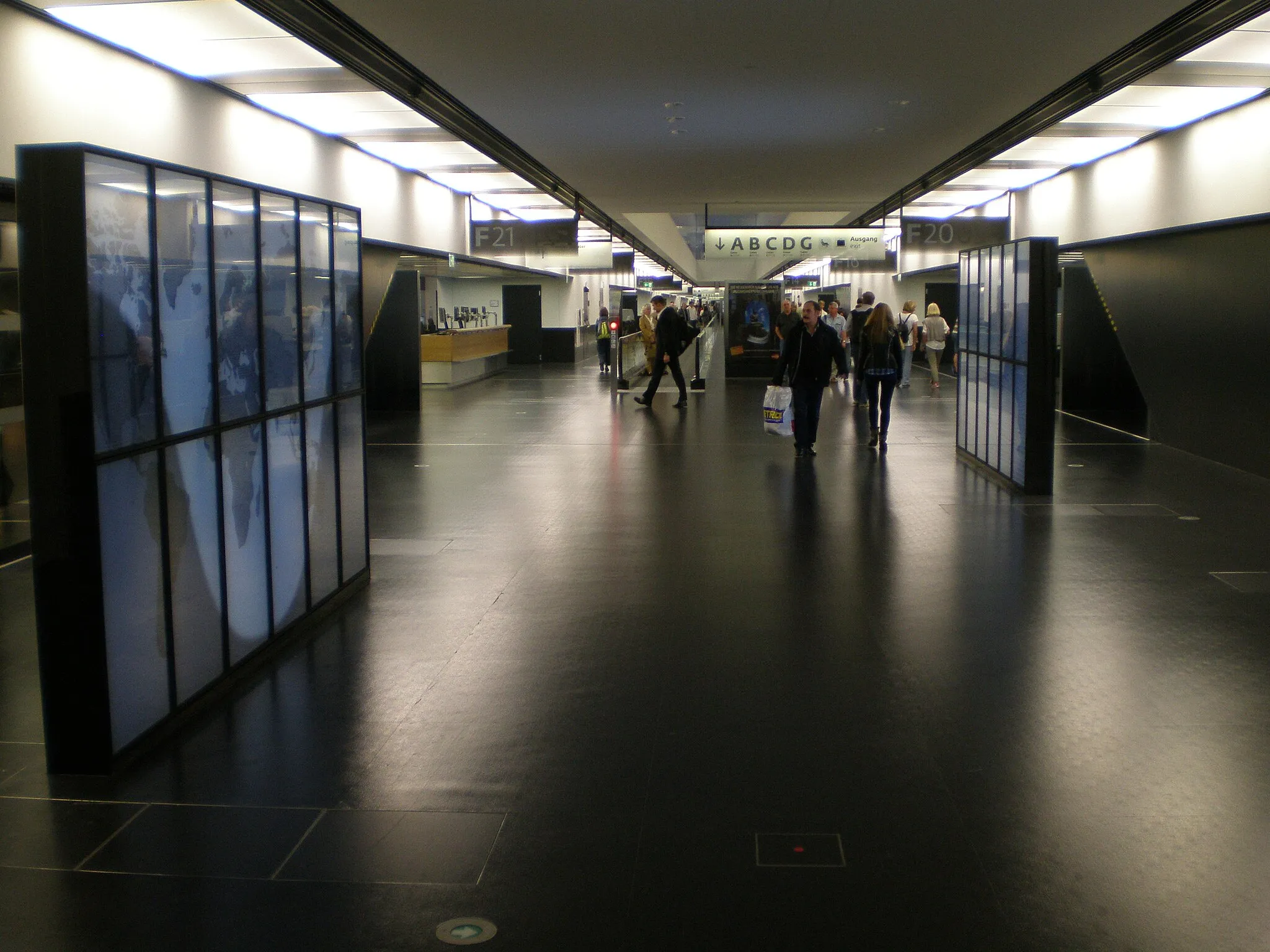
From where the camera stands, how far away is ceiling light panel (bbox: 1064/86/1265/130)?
10.0 meters

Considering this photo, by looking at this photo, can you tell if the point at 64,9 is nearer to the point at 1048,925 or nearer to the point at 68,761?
the point at 68,761

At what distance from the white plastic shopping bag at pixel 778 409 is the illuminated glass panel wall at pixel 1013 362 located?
195cm

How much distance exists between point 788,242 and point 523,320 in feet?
55.0

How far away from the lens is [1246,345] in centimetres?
1114

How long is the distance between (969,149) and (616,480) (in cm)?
533

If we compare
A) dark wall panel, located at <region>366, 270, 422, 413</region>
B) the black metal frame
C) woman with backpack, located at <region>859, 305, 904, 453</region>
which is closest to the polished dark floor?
the black metal frame

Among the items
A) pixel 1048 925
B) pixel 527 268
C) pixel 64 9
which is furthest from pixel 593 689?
pixel 527 268

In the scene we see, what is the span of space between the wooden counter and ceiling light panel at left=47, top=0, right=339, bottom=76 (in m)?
13.6

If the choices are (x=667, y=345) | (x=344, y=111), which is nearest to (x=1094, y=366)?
(x=667, y=345)

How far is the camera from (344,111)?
10.4 metres

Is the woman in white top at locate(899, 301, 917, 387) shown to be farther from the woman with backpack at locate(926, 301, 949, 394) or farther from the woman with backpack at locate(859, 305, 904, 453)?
the woman with backpack at locate(859, 305, 904, 453)

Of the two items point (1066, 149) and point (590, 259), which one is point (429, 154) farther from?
point (590, 259)

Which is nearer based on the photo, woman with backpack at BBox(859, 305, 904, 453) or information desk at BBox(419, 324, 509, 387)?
woman with backpack at BBox(859, 305, 904, 453)

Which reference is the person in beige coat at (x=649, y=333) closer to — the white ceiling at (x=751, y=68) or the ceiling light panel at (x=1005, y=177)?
the ceiling light panel at (x=1005, y=177)
